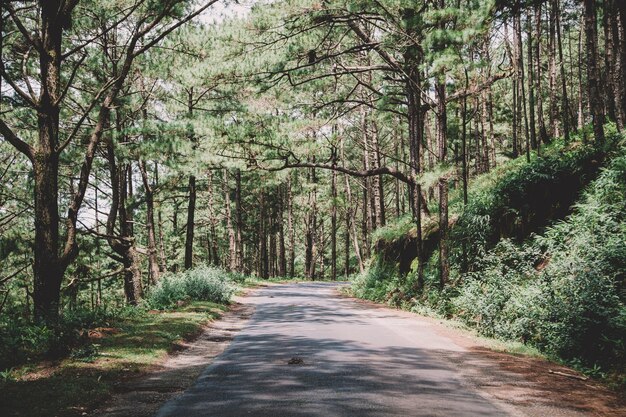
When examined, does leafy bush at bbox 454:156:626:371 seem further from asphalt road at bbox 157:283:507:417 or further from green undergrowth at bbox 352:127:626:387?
asphalt road at bbox 157:283:507:417

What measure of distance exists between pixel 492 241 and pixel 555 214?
7.01ft

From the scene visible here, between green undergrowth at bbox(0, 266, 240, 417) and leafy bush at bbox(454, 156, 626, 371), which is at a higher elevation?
leafy bush at bbox(454, 156, 626, 371)

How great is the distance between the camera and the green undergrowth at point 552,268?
691cm

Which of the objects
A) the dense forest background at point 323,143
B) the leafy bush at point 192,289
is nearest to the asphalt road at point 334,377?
the dense forest background at point 323,143

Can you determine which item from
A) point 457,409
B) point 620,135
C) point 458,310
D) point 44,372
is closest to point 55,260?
point 44,372

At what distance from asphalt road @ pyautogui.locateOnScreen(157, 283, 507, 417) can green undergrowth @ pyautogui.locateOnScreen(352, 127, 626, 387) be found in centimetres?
157

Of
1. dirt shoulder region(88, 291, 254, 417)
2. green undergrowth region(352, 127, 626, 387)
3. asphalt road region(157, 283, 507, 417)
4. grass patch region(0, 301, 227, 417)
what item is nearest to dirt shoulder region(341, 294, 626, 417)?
asphalt road region(157, 283, 507, 417)

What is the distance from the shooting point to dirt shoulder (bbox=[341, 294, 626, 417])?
4936 millimetres

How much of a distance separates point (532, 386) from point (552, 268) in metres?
3.38

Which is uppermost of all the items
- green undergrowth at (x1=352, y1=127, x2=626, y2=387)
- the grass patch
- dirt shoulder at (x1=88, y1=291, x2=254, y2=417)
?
green undergrowth at (x1=352, y1=127, x2=626, y2=387)

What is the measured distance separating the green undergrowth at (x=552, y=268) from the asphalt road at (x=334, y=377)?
62.0 inches

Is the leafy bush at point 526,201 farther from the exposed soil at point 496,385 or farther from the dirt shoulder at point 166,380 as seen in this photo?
the dirt shoulder at point 166,380

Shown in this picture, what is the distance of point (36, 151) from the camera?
9.23 metres

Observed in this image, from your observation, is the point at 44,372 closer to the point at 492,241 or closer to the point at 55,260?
the point at 55,260
